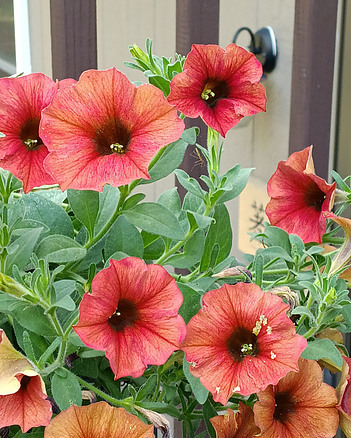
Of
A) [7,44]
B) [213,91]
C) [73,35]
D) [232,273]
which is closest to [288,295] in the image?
[232,273]

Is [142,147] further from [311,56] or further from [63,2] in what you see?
[311,56]

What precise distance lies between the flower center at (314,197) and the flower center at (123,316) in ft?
0.67

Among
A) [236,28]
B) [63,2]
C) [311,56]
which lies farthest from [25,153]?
[236,28]

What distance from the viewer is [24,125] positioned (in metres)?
0.43

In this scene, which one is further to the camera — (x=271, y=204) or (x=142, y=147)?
(x=271, y=204)

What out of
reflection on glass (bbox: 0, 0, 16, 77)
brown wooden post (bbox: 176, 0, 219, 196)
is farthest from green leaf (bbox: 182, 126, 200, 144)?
reflection on glass (bbox: 0, 0, 16, 77)

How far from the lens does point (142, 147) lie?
1.22 feet

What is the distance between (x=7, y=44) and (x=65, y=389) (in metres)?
1.48

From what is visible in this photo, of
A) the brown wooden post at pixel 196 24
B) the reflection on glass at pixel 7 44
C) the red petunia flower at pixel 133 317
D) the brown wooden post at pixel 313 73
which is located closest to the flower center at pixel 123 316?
the red petunia flower at pixel 133 317

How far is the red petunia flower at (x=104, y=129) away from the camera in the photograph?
0.36 metres

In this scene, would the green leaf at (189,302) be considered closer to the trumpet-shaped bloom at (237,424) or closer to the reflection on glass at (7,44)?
the trumpet-shaped bloom at (237,424)

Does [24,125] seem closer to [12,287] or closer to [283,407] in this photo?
[12,287]

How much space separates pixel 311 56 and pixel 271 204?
54 cm

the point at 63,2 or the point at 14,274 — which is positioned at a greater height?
the point at 63,2
